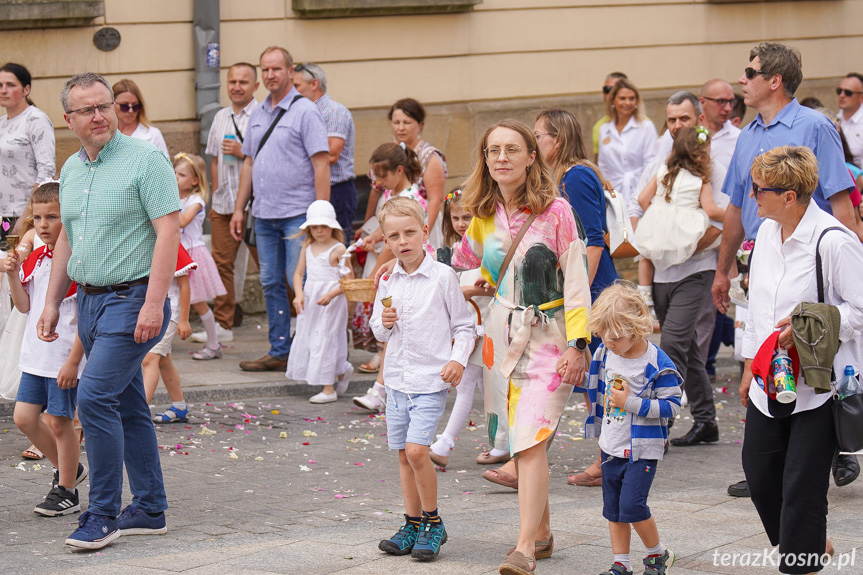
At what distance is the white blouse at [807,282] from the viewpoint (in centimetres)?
479

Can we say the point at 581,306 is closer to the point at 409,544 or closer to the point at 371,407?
the point at 409,544

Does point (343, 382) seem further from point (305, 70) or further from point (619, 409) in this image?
point (619, 409)

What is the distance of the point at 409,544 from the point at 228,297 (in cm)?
657

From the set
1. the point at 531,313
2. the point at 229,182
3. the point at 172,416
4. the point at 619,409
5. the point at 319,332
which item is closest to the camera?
the point at 619,409

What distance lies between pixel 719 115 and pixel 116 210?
4823 millimetres

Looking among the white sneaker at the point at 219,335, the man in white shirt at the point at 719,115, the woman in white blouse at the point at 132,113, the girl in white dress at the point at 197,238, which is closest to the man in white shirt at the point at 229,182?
the white sneaker at the point at 219,335

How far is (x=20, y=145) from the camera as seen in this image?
31.2 ft

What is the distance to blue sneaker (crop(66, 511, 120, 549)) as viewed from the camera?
18.2ft

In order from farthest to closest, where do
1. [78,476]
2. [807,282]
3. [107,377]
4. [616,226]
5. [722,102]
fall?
[722,102] < [616,226] < [78,476] < [107,377] < [807,282]

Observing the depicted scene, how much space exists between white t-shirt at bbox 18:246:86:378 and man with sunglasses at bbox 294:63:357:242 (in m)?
4.53

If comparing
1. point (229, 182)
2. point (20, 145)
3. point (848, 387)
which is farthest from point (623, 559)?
point (229, 182)

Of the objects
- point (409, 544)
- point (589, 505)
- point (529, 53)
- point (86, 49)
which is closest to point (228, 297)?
point (86, 49)

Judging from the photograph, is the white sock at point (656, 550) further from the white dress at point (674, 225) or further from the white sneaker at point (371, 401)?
the white sneaker at point (371, 401)

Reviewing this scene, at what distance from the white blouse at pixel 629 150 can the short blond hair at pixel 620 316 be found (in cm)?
702
